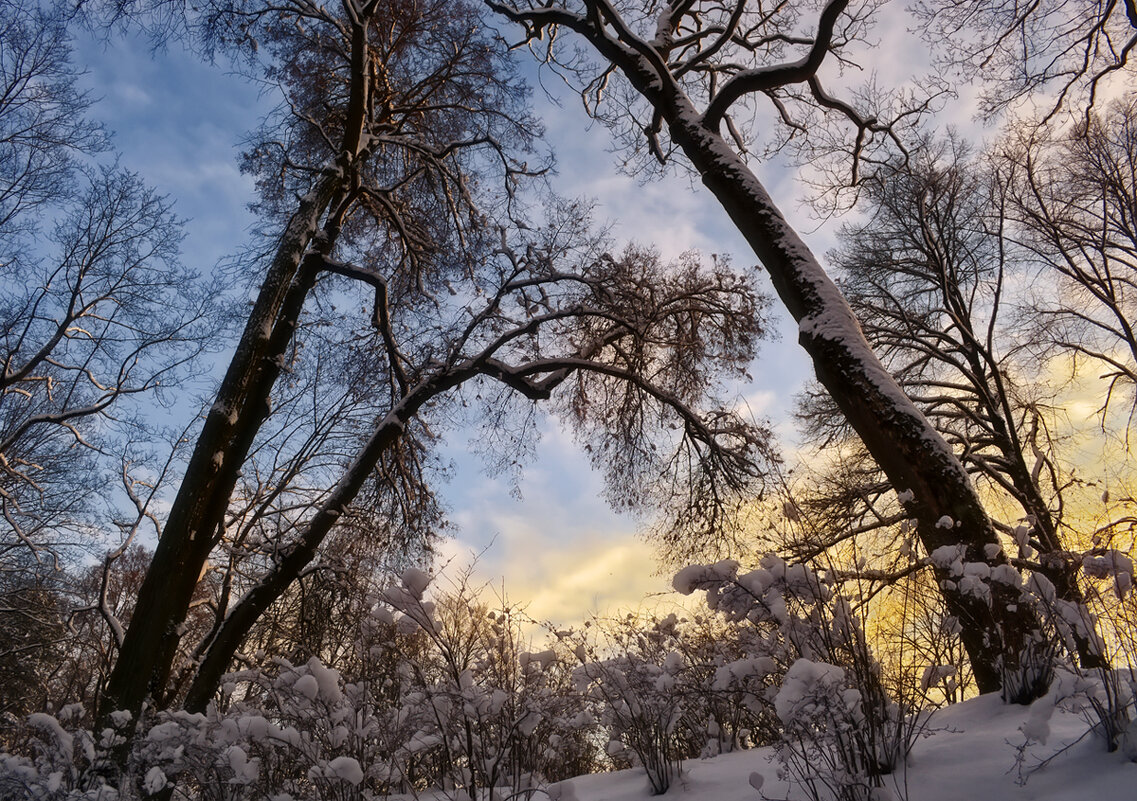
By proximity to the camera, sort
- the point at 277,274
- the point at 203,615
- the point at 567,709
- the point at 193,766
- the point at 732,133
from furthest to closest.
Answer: the point at 203,615 → the point at 732,133 → the point at 277,274 → the point at 567,709 → the point at 193,766

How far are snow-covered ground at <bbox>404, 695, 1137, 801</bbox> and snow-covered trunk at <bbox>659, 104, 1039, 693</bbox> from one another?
0.33m

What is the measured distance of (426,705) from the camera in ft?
9.20

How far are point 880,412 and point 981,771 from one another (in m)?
2.00

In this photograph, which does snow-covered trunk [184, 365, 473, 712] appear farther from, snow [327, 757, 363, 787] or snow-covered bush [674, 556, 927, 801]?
snow-covered bush [674, 556, 927, 801]

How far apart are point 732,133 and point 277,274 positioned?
6058 mm

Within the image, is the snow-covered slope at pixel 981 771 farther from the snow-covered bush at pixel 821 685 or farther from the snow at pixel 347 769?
the snow at pixel 347 769

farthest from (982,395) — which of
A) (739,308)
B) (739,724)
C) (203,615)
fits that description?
(203,615)

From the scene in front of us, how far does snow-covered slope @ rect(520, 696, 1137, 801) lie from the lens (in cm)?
178

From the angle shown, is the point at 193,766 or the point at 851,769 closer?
the point at 851,769

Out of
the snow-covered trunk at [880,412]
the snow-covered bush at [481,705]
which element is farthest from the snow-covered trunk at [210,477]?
the snow-covered trunk at [880,412]

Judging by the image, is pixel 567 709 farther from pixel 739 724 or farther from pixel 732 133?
pixel 732 133

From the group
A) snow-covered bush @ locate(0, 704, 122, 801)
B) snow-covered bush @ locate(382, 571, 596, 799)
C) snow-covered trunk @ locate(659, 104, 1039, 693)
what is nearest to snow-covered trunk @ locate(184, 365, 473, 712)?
snow-covered bush @ locate(0, 704, 122, 801)

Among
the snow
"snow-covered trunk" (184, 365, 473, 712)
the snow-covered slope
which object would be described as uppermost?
"snow-covered trunk" (184, 365, 473, 712)

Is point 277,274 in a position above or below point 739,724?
above
